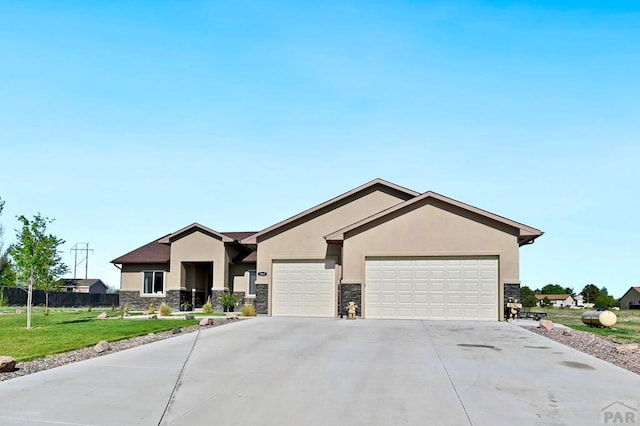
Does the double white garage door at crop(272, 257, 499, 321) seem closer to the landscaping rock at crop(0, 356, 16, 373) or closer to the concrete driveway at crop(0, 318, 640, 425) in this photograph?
the concrete driveway at crop(0, 318, 640, 425)

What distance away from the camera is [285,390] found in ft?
27.3

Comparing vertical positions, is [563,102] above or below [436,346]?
above

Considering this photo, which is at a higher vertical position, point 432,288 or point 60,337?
point 432,288

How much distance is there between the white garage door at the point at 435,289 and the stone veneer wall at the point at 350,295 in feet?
0.98

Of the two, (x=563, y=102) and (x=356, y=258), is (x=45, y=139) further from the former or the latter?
(x=563, y=102)

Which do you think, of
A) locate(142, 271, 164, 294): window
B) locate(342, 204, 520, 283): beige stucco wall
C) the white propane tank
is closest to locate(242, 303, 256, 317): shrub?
locate(342, 204, 520, 283): beige stucco wall

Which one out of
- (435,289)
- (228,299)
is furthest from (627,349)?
(228,299)

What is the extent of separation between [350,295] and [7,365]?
13.9m

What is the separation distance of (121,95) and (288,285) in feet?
35.0

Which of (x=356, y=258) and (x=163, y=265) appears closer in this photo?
(x=356, y=258)

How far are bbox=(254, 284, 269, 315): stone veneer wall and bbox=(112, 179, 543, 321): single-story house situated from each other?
0.04 metres

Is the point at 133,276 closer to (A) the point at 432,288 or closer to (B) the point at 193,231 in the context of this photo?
(B) the point at 193,231

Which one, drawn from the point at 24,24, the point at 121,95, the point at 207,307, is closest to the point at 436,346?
the point at 121,95

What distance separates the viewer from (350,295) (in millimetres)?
21484
